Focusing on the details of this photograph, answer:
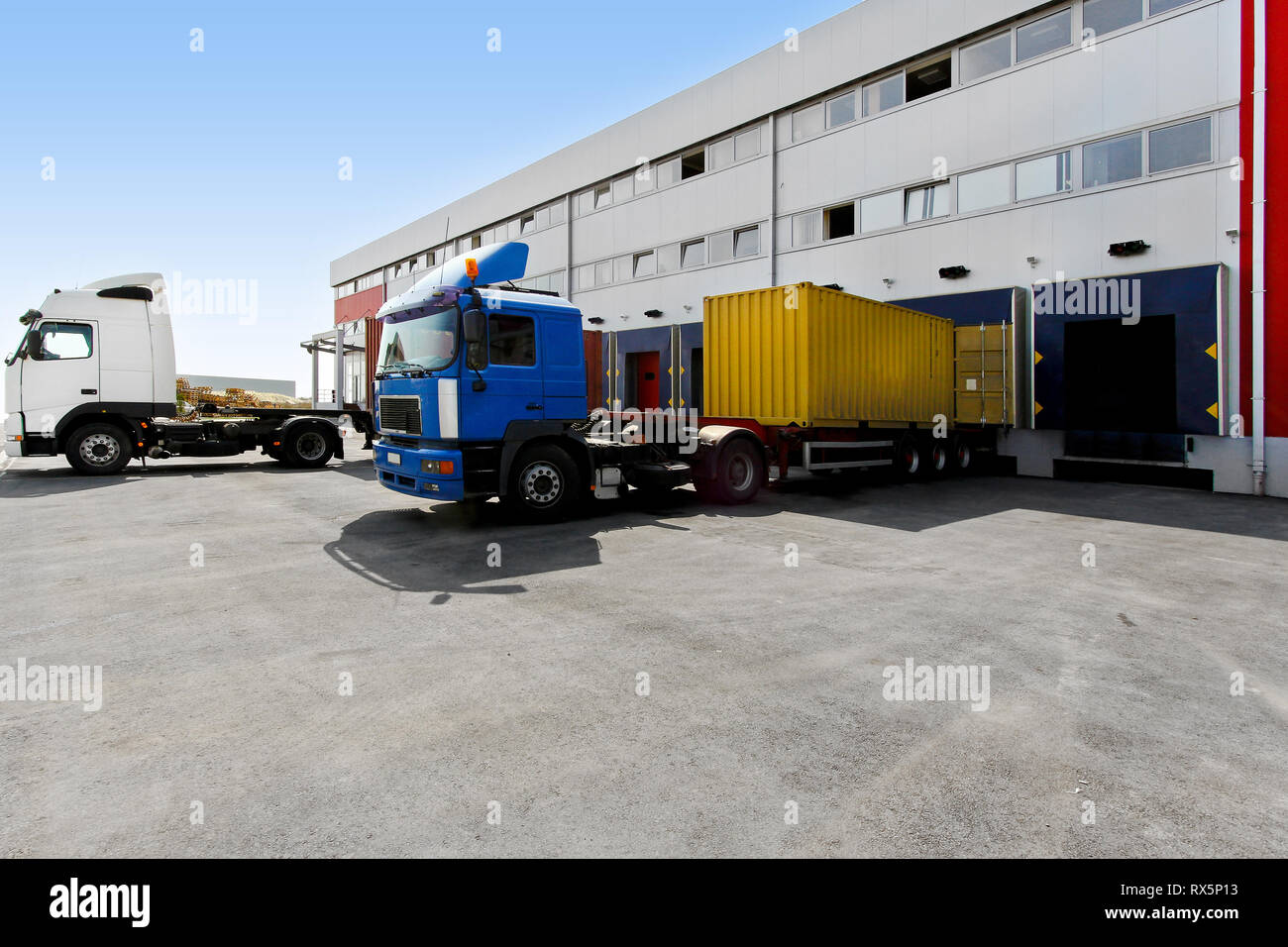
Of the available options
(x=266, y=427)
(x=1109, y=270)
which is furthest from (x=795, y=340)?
(x=266, y=427)

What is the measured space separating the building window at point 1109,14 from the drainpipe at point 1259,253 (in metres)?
2.07

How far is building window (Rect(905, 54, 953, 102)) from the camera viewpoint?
1633 centimetres

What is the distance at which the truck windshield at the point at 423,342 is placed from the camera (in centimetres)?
812

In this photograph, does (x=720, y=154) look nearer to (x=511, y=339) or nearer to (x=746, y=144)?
(x=746, y=144)

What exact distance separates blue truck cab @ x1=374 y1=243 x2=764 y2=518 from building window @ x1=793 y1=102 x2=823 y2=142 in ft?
43.7

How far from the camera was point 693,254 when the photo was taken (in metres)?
22.2

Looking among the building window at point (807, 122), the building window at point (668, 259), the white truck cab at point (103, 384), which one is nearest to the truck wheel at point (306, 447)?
the white truck cab at point (103, 384)

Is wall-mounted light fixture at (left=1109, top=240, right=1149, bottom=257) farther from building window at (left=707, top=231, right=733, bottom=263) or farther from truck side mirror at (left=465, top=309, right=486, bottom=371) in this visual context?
truck side mirror at (left=465, top=309, right=486, bottom=371)

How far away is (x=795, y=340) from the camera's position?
11.1 meters

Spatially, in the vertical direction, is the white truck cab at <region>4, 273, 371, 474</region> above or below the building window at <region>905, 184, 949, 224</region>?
below

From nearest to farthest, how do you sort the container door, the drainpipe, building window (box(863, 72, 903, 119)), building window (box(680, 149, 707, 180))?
the drainpipe
the container door
building window (box(863, 72, 903, 119))
building window (box(680, 149, 707, 180))

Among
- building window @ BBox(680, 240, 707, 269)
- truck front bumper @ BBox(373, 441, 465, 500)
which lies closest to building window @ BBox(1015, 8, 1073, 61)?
building window @ BBox(680, 240, 707, 269)
